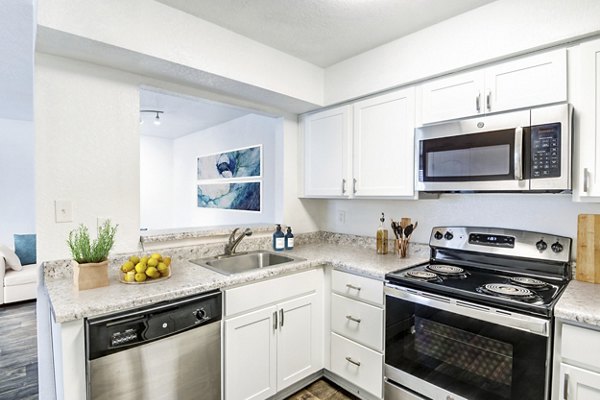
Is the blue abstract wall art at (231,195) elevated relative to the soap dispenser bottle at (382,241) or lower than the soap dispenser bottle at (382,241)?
elevated

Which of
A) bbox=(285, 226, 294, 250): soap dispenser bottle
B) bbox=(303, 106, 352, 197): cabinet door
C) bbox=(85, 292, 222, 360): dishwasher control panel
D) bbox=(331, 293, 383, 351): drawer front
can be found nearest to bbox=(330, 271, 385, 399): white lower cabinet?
bbox=(331, 293, 383, 351): drawer front

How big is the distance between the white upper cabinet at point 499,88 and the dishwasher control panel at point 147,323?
1684 millimetres

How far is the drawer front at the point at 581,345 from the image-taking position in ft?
3.89

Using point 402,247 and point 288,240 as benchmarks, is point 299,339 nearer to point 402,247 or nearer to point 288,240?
point 288,240

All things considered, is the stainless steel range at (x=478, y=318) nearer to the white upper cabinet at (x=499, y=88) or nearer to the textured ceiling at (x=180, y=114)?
the white upper cabinet at (x=499, y=88)

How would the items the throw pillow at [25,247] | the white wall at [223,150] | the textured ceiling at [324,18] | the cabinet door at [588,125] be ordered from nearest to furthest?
the cabinet door at [588,125], the textured ceiling at [324,18], the white wall at [223,150], the throw pillow at [25,247]

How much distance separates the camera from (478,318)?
57.3 inches

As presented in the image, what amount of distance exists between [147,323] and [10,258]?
3.81m

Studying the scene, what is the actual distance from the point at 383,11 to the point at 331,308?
73.8 inches

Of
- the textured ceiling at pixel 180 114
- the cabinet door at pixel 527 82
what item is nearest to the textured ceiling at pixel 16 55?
the textured ceiling at pixel 180 114

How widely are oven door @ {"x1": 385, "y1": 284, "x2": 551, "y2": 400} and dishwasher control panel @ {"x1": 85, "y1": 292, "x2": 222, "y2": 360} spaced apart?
40.1 inches

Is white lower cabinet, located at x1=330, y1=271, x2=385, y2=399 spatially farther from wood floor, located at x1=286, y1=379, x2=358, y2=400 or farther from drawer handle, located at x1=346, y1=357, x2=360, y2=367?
wood floor, located at x1=286, y1=379, x2=358, y2=400

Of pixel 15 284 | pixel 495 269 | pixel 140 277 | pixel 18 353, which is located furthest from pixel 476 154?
pixel 15 284

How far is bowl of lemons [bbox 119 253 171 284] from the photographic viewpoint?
1.59 meters
